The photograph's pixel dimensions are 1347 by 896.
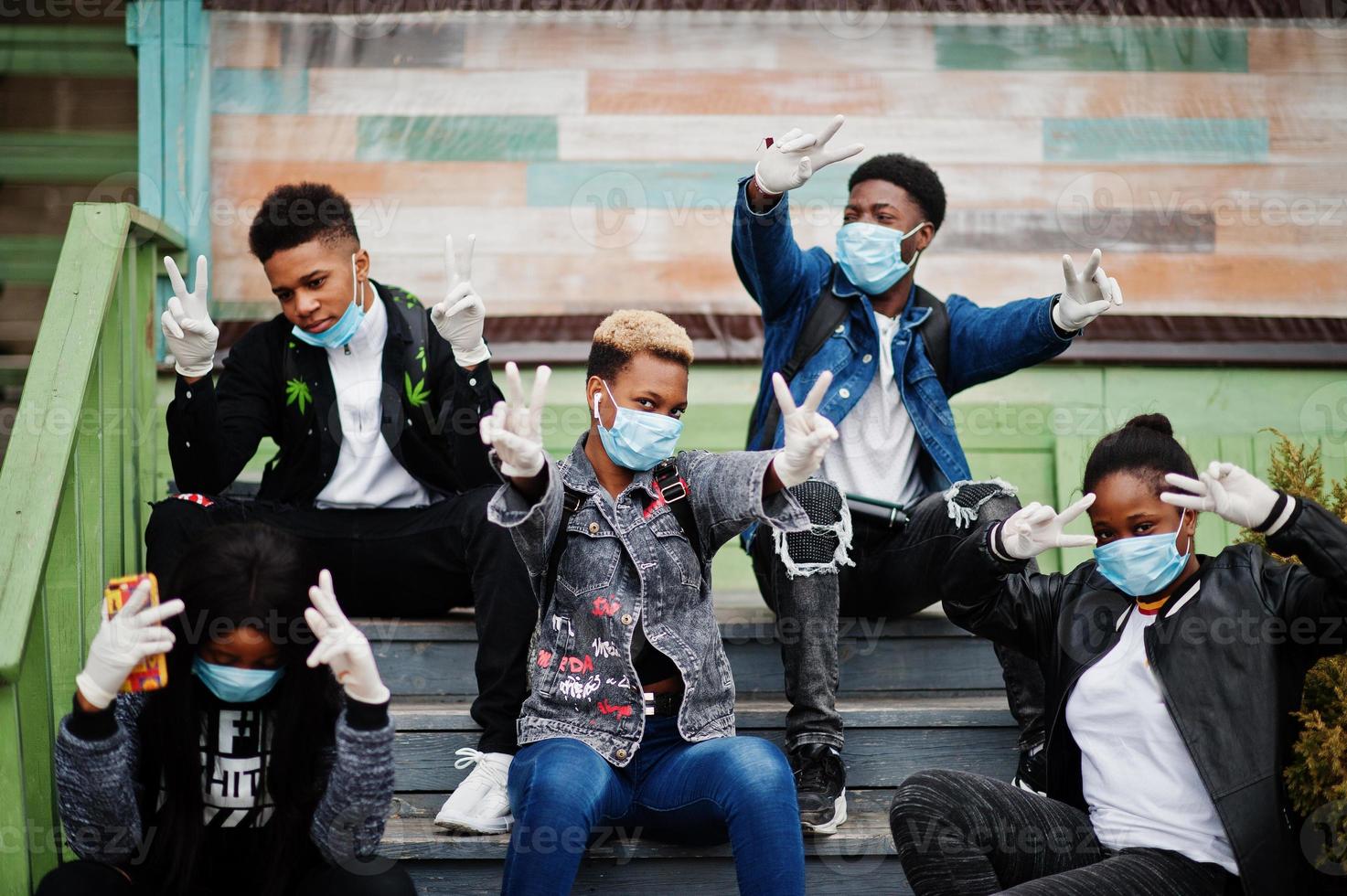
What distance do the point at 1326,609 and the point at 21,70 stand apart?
4.78 meters

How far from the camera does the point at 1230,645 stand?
2.49 m

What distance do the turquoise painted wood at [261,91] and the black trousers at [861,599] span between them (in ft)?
7.26

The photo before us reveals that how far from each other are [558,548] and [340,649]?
60 cm

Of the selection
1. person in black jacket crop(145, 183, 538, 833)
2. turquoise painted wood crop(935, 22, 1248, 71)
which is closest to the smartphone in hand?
person in black jacket crop(145, 183, 538, 833)

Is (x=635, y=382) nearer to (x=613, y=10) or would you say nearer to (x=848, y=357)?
(x=848, y=357)

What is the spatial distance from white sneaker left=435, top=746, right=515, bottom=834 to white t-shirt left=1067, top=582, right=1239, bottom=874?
1.12 metres

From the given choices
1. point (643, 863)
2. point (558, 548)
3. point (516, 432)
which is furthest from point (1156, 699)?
point (516, 432)

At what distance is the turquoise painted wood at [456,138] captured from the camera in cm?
437

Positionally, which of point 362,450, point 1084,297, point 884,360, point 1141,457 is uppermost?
point 1084,297

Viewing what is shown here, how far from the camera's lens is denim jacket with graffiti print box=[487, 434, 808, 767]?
2.62 meters

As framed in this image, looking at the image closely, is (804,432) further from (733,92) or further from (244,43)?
(244,43)

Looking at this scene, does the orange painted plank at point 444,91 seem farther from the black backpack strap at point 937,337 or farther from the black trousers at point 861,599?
the black trousers at point 861,599

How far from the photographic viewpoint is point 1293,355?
14.2ft

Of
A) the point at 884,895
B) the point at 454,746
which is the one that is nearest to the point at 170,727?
the point at 454,746
